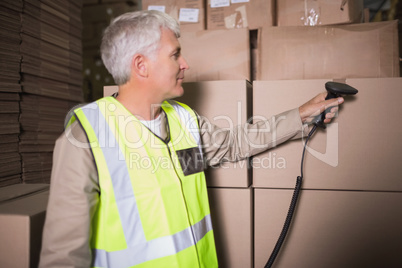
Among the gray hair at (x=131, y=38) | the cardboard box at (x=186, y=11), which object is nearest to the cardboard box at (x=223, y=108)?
the gray hair at (x=131, y=38)

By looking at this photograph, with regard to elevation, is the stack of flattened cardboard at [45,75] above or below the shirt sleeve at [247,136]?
above

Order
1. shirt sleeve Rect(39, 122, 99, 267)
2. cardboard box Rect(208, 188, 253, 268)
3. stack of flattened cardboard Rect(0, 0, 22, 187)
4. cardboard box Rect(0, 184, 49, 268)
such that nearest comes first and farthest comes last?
shirt sleeve Rect(39, 122, 99, 267) < cardboard box Rect(0, 184, 49, 268) < cardboard box Rect(208, 188, 253, 268) < stack of flattened cardboard Rect(0, 0, 22, 187)

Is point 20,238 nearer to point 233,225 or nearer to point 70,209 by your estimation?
point 70,209

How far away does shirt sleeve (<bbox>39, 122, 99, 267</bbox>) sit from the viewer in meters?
0.78

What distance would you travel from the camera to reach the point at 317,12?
1379 millimetres

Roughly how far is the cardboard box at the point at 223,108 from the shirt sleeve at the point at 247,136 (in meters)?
0.03

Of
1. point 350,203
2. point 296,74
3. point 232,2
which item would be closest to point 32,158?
point 232,2

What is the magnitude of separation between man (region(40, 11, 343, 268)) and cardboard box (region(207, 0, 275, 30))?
1.61 ft

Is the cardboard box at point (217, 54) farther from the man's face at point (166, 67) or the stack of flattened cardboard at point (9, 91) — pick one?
the stack of flattened cardboard at point (9, 91)

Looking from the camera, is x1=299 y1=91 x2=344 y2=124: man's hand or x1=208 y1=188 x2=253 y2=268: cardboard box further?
x1=208 y1=188 x2=253 y2=268: cardboard box

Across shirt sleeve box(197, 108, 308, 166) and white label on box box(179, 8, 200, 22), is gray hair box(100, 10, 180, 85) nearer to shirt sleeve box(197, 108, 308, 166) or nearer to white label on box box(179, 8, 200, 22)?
shirt sleeve box(197, 108, 308, 166)

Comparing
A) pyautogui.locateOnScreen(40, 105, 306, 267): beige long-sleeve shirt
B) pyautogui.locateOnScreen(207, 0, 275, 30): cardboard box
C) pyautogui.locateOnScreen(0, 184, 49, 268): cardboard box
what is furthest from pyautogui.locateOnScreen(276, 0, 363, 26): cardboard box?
pyautogui.locateOnScreen(0, 184, 49, 268): cardboard box

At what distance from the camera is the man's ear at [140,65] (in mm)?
1017

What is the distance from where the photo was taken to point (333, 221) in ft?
3.84
